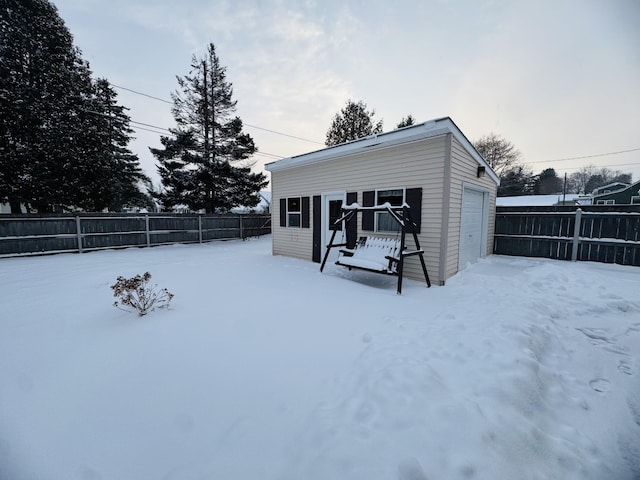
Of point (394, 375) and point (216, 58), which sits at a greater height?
point (216, 58)

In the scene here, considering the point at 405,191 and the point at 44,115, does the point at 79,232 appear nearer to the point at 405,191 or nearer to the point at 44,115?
the point at 44,115

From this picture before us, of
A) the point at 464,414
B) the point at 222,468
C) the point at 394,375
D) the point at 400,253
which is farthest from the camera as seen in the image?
the point at 400,253

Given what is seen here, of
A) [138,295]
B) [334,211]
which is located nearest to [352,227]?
[334,211]

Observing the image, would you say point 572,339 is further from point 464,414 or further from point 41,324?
point 41,324

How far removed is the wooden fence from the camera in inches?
263

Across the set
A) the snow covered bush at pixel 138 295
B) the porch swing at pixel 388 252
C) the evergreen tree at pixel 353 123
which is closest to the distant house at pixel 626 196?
the evergreen tree at pixel 353 123

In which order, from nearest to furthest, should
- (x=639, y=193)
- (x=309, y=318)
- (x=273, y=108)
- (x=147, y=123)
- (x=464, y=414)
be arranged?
(x=464, y=414) → (x=309, y=318) → (x=273, y=108) → (x=147, y=123) → (x=639, y=193)

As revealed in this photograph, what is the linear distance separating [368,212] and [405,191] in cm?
106

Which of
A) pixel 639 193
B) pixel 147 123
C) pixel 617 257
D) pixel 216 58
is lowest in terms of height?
pixel 617 257

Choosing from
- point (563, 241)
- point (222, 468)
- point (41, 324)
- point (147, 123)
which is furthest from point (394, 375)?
point (147, 123)

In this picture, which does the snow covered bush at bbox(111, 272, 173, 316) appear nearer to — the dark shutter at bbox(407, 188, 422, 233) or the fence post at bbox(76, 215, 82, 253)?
the dark shutter at bbox(407, 188, 422, 233)

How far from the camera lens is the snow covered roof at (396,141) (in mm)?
4934

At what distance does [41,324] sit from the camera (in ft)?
11.0

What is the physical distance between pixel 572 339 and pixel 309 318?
3308 millimetres
